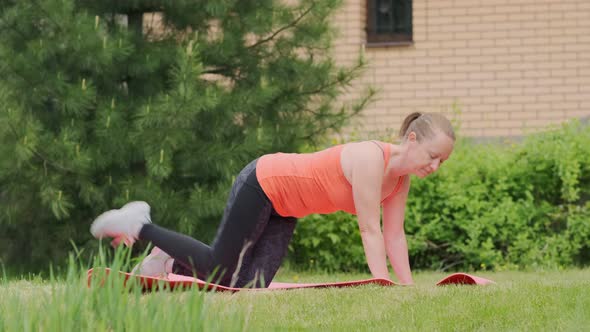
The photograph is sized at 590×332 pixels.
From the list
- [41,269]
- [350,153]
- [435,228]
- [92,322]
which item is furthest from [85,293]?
[435,228]

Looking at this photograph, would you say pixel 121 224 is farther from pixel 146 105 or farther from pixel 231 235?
pixel 146 105

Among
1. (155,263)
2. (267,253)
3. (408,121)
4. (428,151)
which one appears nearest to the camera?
(428,151)

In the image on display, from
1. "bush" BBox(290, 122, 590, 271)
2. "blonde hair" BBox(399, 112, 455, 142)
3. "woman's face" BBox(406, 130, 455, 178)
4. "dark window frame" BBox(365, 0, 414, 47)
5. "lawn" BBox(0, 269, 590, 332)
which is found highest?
"dark window frame" BBox(365, 0, 414, 47)

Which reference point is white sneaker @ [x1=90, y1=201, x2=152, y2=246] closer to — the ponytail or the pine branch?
the ponytail

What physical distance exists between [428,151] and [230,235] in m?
1.17

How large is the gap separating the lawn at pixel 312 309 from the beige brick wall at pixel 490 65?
613 cm

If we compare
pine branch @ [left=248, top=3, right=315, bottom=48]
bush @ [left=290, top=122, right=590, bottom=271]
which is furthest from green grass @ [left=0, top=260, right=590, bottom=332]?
pine branch @ [left=248, top=3, right=315, bottom=48]

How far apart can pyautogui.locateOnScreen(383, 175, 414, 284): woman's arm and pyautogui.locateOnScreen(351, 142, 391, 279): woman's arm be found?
1.45 feet

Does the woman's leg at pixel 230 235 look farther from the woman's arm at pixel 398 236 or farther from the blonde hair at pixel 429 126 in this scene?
the blonde hair at pixel 429 126

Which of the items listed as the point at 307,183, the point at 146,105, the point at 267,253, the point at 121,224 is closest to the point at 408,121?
the point at 307,183

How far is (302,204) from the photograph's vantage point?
5352 millimetres

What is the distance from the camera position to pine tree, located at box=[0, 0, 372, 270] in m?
7.21

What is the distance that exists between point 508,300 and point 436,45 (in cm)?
700

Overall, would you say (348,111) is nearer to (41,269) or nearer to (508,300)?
(41,269)
